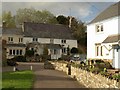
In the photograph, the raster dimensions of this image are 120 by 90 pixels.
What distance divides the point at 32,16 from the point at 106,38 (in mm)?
60473

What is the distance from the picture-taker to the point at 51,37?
→ 224ft

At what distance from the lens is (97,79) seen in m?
15.2

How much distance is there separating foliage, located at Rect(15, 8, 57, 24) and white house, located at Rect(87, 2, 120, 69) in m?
52.0

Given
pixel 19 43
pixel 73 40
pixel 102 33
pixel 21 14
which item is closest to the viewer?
pixel 102 33

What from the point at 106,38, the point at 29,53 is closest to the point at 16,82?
the point at 106,38

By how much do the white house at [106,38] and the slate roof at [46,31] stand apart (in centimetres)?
2957

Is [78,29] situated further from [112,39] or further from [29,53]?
[112,39]

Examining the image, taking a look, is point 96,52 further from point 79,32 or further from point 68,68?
point 79,32

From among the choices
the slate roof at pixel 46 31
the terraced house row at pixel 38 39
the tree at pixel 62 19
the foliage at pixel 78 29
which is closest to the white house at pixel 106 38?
the terraced house row at pixel 38 39

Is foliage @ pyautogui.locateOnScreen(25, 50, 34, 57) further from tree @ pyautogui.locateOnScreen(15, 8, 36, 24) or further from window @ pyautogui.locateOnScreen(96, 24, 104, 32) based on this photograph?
tree @ pyautogui.locateOnScreen(15, 8, 36, 24)

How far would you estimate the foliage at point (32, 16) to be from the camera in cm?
9019

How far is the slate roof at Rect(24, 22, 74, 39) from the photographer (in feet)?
221

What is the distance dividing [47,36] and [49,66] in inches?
1273

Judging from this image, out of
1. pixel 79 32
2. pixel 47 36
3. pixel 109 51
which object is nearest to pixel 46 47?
pixel 47 36
